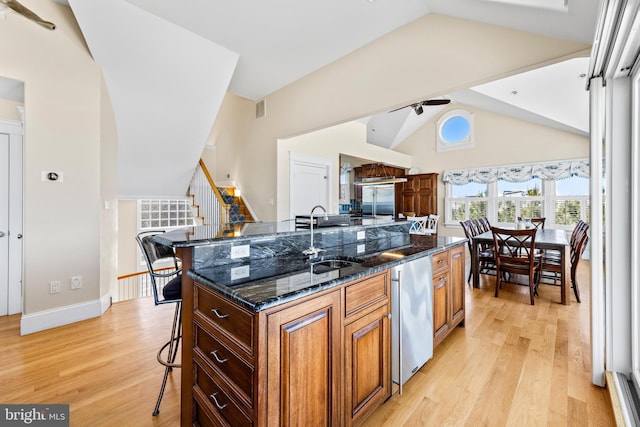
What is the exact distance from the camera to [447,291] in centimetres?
242

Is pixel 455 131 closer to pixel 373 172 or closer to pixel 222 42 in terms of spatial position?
pixel 373 172

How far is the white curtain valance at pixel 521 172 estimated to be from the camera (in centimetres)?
595

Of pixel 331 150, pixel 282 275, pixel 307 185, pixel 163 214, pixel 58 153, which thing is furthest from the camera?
pixel 163 214

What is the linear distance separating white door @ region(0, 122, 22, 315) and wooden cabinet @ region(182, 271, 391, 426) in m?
3.32

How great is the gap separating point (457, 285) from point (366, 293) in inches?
60.9

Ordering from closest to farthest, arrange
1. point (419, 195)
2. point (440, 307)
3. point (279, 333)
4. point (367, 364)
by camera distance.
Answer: point (279, 333) → point (367, 364) → point (440, 307) → point (419, 195)

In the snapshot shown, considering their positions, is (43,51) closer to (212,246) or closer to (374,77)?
(212,246)

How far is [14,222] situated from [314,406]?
411 cm

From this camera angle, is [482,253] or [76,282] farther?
[482,253]

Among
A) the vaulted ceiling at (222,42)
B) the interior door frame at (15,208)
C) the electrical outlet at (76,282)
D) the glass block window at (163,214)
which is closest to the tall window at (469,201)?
the vaulted ceiling at (222,42)

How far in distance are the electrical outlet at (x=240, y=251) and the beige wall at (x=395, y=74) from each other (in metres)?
2.68

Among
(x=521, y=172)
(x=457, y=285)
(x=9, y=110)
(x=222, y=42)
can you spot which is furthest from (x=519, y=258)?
(x=9, y=110)

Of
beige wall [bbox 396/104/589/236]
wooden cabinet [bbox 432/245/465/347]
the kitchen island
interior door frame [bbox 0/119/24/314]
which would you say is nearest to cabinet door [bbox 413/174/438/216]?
beige wall [bbox 396/104/589/236]

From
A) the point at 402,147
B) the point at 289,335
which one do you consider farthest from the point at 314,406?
the point at 402,147
